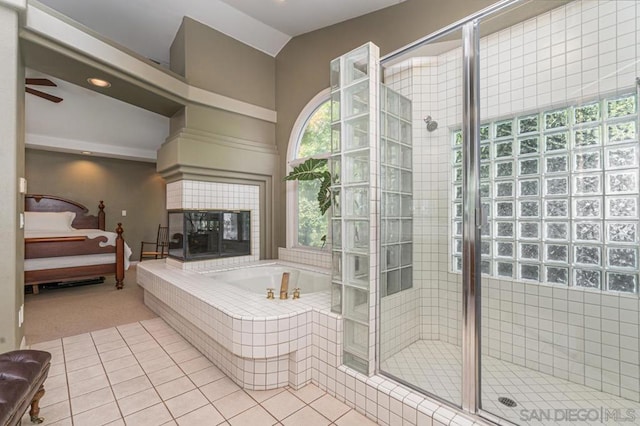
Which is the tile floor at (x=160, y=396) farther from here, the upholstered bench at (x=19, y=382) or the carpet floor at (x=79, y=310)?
the carpet floor at (x=79, y=310)

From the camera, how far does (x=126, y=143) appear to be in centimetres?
548

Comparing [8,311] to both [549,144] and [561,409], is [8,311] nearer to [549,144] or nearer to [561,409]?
[561,409]

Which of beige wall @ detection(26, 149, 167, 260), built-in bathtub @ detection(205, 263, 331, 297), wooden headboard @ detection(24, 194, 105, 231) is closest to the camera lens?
built-in bathtub @ detection(205, 263, 331, 297)

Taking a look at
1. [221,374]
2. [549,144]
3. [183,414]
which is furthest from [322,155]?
[183,414]

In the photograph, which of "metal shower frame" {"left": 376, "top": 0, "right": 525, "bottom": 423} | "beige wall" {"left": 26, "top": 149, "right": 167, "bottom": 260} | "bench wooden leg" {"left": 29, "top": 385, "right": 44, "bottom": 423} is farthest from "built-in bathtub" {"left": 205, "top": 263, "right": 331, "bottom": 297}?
"beige wall" {"left": 26, "top": 149, "right": 167, "bottom": 260}

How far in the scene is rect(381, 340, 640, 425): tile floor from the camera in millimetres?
1553

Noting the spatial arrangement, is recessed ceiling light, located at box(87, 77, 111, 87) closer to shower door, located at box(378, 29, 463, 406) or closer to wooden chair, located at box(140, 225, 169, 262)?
shower door, located at box(378, 29, 463, 406)

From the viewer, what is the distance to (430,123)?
2.30 m

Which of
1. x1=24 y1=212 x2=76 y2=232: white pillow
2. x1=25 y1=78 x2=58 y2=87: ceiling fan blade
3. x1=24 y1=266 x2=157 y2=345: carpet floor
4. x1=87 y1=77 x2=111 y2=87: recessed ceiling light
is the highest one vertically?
x1=25 y1=78 x2=58 y2=87: ceiling fan blade

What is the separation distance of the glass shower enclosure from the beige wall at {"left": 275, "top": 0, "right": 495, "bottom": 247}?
0.79 meters

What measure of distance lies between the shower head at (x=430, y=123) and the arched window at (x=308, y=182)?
1.50 meters

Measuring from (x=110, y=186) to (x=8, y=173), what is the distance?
4908mm

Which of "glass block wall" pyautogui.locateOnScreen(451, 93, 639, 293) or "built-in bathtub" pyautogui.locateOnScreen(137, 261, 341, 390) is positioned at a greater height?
"glass block wall" pyautogui.locateOnScreen(451, 93, 639, 293)

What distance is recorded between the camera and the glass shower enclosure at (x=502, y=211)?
1.60 metres
